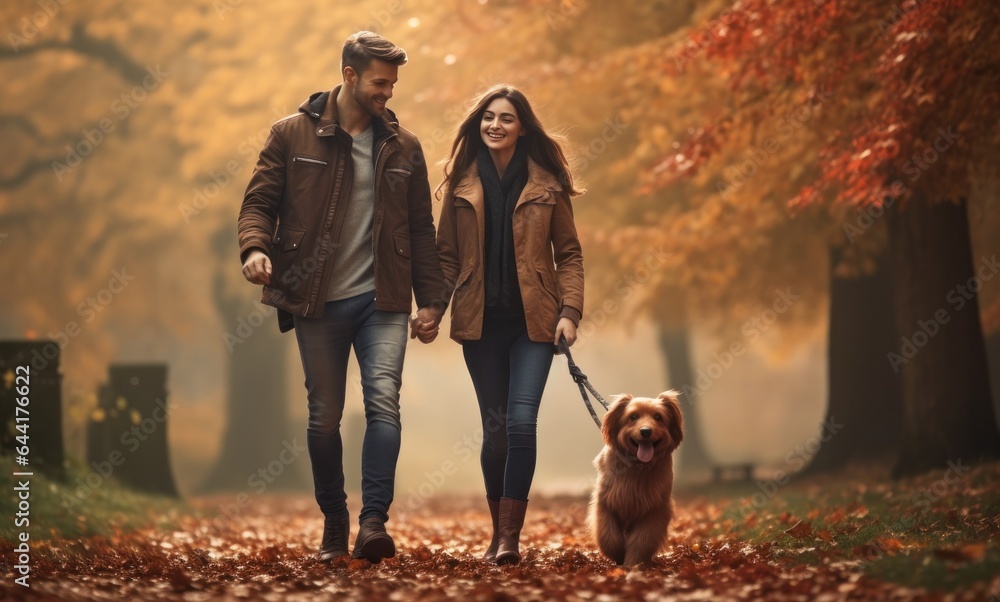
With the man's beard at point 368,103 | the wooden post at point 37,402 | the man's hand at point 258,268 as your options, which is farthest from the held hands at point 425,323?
the wooden post at point 37,402

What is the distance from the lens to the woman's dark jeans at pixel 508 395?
6121 mm

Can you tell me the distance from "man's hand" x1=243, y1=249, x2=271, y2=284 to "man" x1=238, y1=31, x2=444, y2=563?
9cm

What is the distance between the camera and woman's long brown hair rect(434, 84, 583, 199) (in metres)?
6.50

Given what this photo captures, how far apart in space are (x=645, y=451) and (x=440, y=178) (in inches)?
403

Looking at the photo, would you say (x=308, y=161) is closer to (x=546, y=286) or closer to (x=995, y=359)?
(x=546, y=286)

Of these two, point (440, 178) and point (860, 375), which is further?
point (440, 178)

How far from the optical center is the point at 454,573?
18.5ft

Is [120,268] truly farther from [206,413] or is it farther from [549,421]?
[549,421]

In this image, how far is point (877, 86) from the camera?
995cm

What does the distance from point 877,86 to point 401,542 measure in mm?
5670

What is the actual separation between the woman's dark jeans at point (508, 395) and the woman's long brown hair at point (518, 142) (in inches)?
35.2

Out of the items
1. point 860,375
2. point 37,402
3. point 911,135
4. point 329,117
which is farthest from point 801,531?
point 860,375

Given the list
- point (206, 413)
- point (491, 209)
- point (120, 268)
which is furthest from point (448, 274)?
point (206, 413)

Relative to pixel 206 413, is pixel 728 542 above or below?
below
